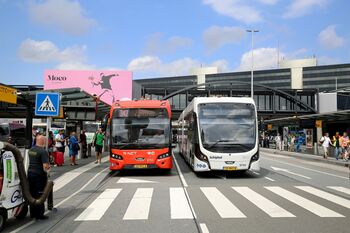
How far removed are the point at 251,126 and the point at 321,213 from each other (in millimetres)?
7445

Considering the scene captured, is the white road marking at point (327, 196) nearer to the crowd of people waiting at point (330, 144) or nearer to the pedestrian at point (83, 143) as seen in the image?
the crowd of people waiting at point (330, 144)

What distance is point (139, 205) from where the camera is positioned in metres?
9.80

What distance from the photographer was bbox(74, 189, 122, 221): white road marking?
333 inches

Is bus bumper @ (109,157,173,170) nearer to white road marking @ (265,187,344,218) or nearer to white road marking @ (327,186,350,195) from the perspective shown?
white road marking @ (265,187,344,218)

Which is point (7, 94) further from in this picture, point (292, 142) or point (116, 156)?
point (292, 142)

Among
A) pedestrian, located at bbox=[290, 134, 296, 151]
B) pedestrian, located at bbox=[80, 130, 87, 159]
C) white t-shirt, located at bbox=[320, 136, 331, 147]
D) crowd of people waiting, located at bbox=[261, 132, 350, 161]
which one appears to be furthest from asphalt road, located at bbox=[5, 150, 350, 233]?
pedestrian, located at bbox=[290, 134, 296, 151]

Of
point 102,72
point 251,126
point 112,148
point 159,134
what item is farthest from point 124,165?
point 102,72

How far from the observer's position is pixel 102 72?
4066 centimetres

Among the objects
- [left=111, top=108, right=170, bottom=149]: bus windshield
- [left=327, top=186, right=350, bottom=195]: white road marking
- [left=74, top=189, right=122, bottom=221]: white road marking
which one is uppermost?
[left=111, top=108, right=170, bottom=149]: bus windshield

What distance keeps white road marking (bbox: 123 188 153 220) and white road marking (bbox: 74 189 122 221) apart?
55cm

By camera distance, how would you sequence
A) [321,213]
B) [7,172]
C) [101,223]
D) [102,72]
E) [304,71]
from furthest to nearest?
1. [304,71]
2. [102,72]
3. [321,213]
4. [101,223]
5. [7,172]

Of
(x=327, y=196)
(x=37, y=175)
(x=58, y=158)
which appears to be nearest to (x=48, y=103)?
(x=37, y=175)

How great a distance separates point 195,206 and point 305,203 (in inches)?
106

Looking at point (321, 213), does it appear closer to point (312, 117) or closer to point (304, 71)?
point (312, 117)
